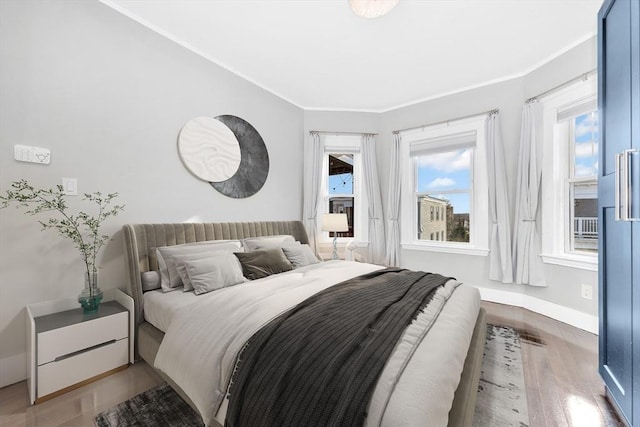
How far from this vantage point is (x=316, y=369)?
103 centimetres

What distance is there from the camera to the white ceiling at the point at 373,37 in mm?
2244

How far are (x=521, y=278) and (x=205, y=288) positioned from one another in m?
3.57

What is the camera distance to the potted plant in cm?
179

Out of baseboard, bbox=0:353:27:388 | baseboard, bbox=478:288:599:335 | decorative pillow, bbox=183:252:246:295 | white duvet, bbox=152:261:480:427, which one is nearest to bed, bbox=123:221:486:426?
white duvet, bbox=152:261:480:427

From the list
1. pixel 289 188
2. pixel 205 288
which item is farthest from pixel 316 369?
pixel 289 188

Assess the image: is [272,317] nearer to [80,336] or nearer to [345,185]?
[80,336]

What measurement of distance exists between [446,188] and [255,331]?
11.8ft

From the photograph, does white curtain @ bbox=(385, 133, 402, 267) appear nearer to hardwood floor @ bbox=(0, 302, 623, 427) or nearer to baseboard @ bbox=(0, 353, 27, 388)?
hardwood floor @ bbox=(0, 302, 623, 427)

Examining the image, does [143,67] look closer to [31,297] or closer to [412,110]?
[31,297]

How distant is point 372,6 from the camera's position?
193 cm

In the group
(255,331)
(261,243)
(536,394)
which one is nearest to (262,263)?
(261,243)

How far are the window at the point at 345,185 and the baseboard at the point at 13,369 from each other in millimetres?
3372

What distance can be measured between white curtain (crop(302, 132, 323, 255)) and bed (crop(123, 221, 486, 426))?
1505 millimetres

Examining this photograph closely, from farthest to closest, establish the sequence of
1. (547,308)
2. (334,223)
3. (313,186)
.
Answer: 1. (313,186)
2. (334,223)
3. (547,308)
